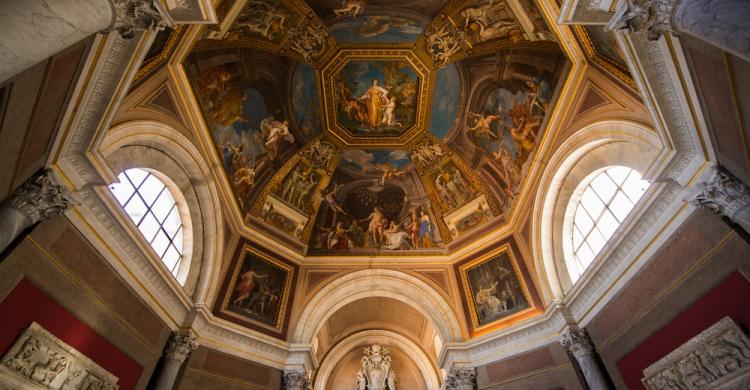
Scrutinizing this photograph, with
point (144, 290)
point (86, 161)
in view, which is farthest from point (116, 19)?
point (144, 290)

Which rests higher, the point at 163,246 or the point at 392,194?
the point at 392,194

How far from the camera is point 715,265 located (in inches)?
234

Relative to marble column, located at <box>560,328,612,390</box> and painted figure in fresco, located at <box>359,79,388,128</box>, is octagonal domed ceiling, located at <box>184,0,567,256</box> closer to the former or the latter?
painted figure in fresco, located at <box>359,79,388,128</box>

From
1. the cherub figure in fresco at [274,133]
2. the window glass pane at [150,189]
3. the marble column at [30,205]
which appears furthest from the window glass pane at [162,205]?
the cherub figure in fresco at [274,133]

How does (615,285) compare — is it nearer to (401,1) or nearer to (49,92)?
(401,1)

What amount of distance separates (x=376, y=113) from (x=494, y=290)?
21.6 feet

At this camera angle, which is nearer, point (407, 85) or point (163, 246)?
point (163, 246)

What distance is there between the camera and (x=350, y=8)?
33.1 ft

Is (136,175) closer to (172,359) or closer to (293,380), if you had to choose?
(172,359)

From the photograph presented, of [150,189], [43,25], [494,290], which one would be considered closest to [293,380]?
[150,189]

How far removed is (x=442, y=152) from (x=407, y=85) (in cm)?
249

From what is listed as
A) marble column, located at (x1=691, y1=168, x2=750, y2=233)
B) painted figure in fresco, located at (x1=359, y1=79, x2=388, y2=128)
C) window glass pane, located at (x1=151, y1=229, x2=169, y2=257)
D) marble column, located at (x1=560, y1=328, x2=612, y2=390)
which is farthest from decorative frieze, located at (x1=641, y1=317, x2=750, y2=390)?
window glass pane, located at (x1=151, y1=229, x2=169, y2=257)

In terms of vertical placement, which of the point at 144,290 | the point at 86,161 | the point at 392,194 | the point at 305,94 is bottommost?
the point at 144,290

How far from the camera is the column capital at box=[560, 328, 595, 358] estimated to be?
842 cm
